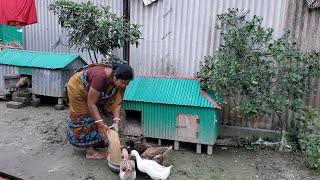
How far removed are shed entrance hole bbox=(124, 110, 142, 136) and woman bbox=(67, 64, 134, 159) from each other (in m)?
0.55

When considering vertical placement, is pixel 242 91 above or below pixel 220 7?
below

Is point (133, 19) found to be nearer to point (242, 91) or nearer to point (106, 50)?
point (106, 50)

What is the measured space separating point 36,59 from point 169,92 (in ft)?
11.2

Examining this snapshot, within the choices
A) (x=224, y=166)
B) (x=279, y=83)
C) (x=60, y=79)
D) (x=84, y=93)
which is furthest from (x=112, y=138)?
(x=60, y=79)

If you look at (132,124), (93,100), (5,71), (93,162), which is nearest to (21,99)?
(5,71)

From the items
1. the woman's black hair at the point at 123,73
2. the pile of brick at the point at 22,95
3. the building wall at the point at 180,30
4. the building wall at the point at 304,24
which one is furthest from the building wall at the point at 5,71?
the building wall at the point at 304,24

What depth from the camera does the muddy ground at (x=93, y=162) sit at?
446 centimetres

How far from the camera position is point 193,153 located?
5223 mm

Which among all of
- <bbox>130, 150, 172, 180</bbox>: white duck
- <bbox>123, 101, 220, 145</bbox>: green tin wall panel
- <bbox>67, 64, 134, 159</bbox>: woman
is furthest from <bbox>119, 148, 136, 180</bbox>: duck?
<bbox>123, 101, 220, 145</bbox>: green tin wall panel

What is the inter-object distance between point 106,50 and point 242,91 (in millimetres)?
2323

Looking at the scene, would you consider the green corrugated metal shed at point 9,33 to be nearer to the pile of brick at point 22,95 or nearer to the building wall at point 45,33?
the building wall at point 45,33

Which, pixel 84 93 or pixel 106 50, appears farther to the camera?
pixel 106 50

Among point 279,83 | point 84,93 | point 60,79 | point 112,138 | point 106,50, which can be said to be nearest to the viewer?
point 112,138

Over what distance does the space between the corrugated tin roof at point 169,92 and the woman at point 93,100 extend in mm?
615
